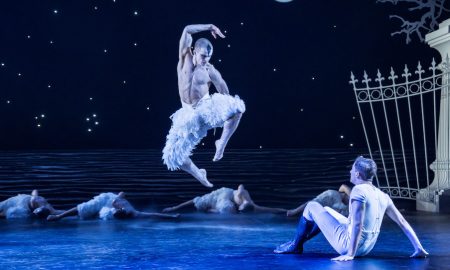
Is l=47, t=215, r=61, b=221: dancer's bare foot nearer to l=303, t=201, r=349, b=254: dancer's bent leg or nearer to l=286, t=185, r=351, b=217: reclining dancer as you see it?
l=286, t=185, r=351, b=217: reclining dancer

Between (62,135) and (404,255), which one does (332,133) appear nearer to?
(62,135)

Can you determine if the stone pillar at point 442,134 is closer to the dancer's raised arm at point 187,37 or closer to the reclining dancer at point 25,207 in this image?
the dancer's raised arm at point 187,37

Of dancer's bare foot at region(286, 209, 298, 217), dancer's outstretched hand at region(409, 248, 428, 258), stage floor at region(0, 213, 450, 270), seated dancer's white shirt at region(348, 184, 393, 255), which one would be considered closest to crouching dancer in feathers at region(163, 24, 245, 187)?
stage floor at region(0, 213, 450, 270)

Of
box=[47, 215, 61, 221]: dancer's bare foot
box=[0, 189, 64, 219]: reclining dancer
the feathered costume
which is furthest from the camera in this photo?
box=[0, 189, 64, 219]: reclining dancer

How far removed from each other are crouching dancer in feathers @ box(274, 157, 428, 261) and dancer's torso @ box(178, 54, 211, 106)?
2604 millimetres

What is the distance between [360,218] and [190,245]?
5.64ft

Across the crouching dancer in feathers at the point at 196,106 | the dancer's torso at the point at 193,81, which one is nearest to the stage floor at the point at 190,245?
the crouching dancer in feathers at the point at 196,106

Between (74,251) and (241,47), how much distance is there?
5.23m

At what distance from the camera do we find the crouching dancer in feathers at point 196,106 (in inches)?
268

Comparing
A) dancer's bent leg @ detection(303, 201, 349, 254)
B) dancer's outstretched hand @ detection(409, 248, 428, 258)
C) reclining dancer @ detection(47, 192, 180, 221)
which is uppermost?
dancer's bent leg @ detection(303, 201, 349, 254)

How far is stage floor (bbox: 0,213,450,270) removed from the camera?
4.68m

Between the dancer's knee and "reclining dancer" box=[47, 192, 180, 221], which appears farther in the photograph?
"reclining dancer" box=[47, 192, 180, 221]

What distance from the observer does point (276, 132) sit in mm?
9977

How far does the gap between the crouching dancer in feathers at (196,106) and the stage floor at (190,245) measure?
34.0 inches
